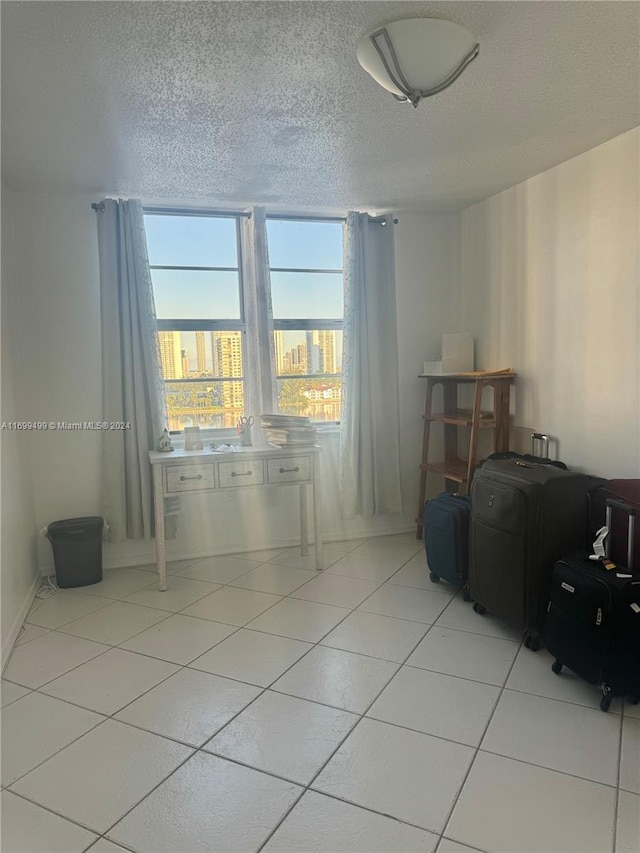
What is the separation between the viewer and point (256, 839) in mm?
1513

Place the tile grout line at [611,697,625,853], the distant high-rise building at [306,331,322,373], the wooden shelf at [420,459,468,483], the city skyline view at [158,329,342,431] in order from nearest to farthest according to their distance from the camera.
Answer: the tile grout line at [611,697,625,853] → the wooden shelf at [420,459,468,483] → the city skyline view at [158,329,342,431] → the distant high-rise building at [306,331,322,373]

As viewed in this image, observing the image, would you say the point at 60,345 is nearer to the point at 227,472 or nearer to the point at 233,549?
the point at 227,472

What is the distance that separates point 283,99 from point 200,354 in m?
1.84

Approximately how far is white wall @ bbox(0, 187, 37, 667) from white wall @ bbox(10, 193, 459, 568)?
9cm

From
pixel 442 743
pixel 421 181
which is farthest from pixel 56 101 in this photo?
pixel 442 743

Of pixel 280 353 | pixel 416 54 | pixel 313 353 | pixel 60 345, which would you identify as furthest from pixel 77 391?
pixel 416 54

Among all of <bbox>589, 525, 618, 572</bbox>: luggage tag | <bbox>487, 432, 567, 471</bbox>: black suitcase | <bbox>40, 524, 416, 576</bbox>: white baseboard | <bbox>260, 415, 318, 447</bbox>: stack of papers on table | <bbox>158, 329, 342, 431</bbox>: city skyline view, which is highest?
<bbox>158, 329, 342, 431</bbox>: city skyline view

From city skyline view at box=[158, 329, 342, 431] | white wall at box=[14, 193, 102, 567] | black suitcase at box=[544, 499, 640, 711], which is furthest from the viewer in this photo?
city skyline view at box=[158, 329, 342, 431]

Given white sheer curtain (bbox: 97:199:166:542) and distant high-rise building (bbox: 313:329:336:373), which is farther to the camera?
distant high-rise building (bbox: 313:329:336:373)

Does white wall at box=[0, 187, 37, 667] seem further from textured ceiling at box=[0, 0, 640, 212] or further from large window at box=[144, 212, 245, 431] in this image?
large window at box=[144, 212, 245, 431]

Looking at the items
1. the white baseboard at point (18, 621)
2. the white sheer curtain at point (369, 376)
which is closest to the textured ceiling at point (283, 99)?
the white sheer curtain at point (369, 376)

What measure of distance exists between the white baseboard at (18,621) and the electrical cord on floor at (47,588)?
2 cm

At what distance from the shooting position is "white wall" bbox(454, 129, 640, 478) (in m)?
2.64

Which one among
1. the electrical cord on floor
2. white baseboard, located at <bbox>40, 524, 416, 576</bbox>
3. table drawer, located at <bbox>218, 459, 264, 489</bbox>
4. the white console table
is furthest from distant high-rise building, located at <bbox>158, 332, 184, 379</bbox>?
the electrical cord on floor
